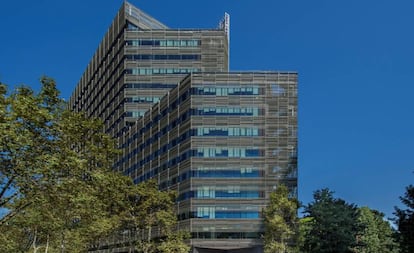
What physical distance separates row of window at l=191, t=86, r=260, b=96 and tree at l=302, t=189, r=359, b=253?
39.7 metres

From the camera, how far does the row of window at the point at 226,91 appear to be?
3543 inches

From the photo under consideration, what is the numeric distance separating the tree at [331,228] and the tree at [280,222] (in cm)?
2134

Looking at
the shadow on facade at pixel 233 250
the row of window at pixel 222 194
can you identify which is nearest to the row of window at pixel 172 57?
the row of window at pixel 222 194

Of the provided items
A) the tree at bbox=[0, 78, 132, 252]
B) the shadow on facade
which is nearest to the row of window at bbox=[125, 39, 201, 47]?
the shadow on facade

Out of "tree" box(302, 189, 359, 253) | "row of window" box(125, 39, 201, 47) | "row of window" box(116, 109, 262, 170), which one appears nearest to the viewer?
"tree" box(302, 189, 359, 253)

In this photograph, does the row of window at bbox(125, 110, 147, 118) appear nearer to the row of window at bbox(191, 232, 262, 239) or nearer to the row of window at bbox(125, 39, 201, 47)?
the row of window at bbox(125, 39, 201, 47)

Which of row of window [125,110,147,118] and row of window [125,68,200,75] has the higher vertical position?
row of window [125,68,200,75]

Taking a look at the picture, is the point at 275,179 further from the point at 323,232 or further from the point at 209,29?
the point at 209,29

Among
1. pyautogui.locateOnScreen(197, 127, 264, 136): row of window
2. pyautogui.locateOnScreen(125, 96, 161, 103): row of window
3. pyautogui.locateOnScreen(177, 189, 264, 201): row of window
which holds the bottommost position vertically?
pyautogui.locateOnScreen(177, 189, 264, 201): row of window

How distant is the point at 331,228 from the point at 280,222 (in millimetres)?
24086

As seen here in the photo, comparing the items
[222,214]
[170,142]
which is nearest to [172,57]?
[170,142]

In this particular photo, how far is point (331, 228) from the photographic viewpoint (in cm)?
4994

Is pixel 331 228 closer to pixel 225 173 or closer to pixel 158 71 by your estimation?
pixel 225 173

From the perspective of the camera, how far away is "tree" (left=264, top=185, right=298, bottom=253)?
73.9m
